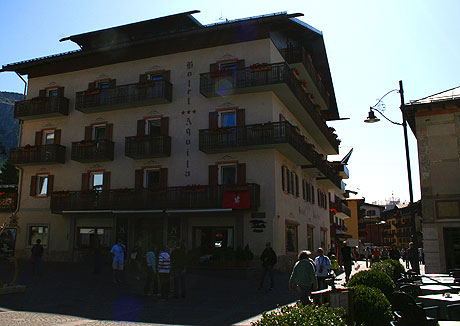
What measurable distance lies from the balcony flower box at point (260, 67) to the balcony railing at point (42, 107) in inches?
546

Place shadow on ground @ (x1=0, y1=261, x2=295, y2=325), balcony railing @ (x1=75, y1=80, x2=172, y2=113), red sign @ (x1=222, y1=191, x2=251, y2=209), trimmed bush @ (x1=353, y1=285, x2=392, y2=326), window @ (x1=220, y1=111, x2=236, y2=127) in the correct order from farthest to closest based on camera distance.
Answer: balcony railing @ (x1=75, y1=80, x2=172, y2=113) → window @ (x1=220, y1=111, x2=236, y2=127) → red sign @ (x1=222, y1=191, x2=251, y2=209) → shadow on ground @ (x1=0, y1=261, x2=295, y2=325) → trimmed bush @ (x1=353, y1=285, x2=392, y2=326)

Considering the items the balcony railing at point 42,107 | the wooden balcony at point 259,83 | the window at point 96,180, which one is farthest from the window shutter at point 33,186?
the wooden balcony at point 259,83

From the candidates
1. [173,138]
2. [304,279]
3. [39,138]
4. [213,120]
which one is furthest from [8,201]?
[304,279]

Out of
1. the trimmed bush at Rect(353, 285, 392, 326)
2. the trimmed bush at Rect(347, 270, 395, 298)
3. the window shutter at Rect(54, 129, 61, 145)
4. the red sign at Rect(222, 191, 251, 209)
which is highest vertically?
the window shutter at Rect(54, 129, 61, 145)

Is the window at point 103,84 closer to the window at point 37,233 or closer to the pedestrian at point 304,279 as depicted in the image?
the window at point 37,233

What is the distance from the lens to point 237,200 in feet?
76.9

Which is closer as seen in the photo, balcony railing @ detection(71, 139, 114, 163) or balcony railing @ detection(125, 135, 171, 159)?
balcony railing @ detection(125, 135, 171, 159)

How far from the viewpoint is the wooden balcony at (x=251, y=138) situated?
23906mm

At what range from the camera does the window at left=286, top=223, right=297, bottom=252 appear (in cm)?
2664

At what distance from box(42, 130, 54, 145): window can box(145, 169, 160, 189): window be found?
8.44 metres

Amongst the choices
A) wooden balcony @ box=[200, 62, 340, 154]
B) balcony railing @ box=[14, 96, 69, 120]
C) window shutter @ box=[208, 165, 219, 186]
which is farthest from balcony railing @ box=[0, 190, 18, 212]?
wooden balcony @ box=[200, 62, 340, 154]

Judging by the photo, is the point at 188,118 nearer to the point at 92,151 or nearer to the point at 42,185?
the point at 92,151

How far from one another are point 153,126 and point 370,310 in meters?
22.5

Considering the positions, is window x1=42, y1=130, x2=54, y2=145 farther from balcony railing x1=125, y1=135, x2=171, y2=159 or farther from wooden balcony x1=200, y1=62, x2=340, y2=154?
wooden balcony x1=200, y1=62, x2=340, y2=154
